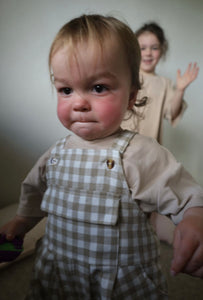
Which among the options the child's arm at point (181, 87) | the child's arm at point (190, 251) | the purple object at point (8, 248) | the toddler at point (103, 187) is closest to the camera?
the child's arm at point (190, 251)

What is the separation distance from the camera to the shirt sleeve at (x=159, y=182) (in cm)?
44

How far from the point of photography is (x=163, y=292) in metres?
0.50

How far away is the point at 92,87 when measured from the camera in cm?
47

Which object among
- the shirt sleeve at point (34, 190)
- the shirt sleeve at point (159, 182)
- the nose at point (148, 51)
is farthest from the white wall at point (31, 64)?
the shirt sleeve at point (159, 182)

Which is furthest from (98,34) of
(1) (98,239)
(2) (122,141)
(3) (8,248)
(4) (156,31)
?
(4) (156,31)

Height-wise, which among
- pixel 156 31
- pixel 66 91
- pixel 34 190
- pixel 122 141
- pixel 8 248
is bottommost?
pixel 8 248

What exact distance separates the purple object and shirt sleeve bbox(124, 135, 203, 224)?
1.10ft

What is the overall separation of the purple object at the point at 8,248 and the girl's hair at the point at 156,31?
1.27m

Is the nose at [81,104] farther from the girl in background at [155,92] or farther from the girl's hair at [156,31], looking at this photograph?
the girl's hair at [156,31]

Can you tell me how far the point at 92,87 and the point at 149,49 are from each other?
Answer: 1086 mm

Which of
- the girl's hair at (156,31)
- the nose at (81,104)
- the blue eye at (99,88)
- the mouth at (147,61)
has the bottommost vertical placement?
the nose at (81,104)

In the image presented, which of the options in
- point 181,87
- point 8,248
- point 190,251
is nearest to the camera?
point 190,251

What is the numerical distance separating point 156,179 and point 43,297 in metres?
0.36

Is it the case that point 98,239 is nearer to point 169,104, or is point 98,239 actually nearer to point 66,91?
point 66,91
